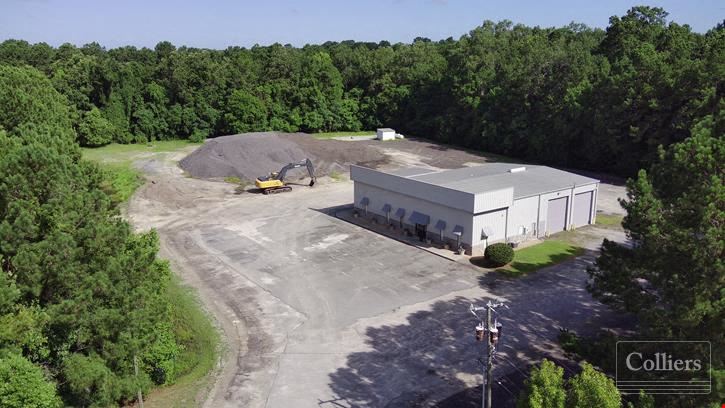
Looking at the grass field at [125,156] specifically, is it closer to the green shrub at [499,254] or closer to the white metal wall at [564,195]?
the green shrub at [499,254]

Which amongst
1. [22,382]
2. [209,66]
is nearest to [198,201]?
[22,382]

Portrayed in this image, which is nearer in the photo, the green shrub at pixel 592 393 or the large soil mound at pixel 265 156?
the green shrub at pixel 592 393

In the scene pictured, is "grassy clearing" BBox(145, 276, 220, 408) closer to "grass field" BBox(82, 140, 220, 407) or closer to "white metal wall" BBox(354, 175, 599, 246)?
"grass field" BBox(82, 140, 220, 407)

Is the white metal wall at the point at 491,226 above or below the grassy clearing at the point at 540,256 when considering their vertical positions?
above

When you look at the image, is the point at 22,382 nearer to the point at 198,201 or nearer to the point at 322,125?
the point at 198,201

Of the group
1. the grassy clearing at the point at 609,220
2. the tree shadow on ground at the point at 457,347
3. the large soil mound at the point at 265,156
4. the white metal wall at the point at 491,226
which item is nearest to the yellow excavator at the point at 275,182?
the large soil mound at the point at 265,156

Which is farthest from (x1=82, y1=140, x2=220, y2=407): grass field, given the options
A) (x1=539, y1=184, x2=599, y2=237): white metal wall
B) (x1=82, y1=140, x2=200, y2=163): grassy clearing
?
(x1=82, y1=140, x2=200, y2=163): grassy clearing
